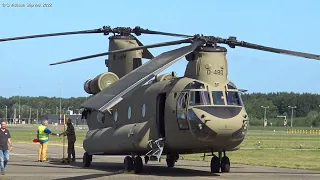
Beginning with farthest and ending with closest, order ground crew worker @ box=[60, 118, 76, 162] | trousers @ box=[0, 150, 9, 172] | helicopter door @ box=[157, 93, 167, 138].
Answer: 1. ground crew worker @ box=[60, 118, 76, 162]
2. helicopter door @ box=[157, 93, 167, 138]
3. trousers @ box=[0, 150, 9, 172]

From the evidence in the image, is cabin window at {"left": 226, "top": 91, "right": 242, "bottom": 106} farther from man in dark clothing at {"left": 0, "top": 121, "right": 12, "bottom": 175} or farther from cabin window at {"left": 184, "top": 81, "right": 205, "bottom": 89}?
man in dark clothing at {"left": 0, "top": 121, "right": 12, "bottom": 175}

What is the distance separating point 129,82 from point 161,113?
4.08 metres

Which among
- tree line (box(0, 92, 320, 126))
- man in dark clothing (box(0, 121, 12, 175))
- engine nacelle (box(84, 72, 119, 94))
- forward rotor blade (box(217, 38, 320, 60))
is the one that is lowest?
man in dark clothing (box(0, 121, 12, 175))

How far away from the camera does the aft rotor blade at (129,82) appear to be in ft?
53.4

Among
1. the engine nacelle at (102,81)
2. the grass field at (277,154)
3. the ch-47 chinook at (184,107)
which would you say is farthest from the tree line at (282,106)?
the ch-47 chinook at (184,107)

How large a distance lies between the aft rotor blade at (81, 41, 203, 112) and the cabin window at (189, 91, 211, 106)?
1300mm

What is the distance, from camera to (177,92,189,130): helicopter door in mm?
19406

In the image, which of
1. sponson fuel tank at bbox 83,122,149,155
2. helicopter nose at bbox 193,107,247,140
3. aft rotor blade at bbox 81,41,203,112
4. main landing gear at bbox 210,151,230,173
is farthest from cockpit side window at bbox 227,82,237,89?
sponson fuel tank at bbox 83,122,149,155

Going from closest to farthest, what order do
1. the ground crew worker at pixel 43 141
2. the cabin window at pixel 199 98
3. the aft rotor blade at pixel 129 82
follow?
1. the aft rotor blade at pixel 129 82
2. the cabin window at pixel 199 98
3. the ground crew worker at pixel 43 141

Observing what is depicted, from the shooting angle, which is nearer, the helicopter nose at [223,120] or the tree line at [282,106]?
the helicopter nose at [223,120]

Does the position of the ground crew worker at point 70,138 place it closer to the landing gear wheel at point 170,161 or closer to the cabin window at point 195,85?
the landing gear wheel at point 170,161

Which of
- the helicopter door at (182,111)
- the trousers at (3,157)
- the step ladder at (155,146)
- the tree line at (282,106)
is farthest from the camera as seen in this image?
the tree line at (282,106)

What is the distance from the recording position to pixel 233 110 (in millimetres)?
19219

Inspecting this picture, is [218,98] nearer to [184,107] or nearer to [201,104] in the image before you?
[201,104]
